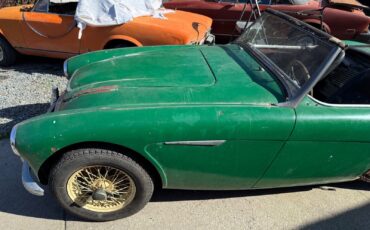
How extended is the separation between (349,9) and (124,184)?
226 inches

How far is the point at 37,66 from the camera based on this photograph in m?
6.02

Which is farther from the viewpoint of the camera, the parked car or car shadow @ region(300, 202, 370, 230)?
the parked car

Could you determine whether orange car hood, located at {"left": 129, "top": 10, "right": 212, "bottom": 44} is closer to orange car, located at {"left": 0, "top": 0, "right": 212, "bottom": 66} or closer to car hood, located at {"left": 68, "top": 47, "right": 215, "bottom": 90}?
orange car, located at {"left": 0, "top": 0, "right": 212, "bottom": 66}

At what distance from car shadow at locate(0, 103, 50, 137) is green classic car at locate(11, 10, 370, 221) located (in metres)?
1.43

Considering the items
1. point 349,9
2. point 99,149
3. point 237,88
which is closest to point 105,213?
point 99,149

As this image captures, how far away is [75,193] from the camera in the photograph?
8.46ft

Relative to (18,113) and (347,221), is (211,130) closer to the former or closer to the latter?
(347,221)

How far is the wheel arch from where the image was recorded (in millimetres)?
2359

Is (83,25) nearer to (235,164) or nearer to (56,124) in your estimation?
(56,124)

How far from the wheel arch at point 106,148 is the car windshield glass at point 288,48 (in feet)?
3.65

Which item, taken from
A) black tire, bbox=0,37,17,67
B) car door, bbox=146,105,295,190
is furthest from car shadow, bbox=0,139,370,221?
black tire, bbox=0,37,17,67

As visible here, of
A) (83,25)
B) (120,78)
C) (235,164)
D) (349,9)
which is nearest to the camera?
(235,164)

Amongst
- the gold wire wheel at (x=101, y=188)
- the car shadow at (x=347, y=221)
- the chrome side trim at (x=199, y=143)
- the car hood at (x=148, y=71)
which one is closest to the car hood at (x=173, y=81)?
the car hood at (x=148, y=71)

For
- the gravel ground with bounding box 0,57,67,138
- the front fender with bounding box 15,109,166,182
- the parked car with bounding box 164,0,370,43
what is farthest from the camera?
the parked car with bounding box 164,0,370,43
